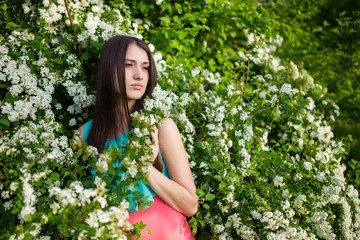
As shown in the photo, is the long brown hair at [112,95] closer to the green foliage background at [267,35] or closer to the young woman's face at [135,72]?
the young woman's face at [135,72]

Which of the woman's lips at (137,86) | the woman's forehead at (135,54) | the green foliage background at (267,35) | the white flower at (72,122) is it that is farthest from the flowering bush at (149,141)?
the green foliage background at (267,35)

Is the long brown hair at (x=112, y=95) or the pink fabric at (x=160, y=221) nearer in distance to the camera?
the pink fabric at (x=160, y=221)

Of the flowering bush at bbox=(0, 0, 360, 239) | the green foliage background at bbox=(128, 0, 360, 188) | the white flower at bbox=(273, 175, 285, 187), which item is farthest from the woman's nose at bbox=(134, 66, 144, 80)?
the white flower at bbox=(273, 175, 285, 187)

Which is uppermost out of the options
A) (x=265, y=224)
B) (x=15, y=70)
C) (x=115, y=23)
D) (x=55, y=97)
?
(x=115, y=23)

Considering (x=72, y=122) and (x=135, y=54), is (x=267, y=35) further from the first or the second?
(x=72, y=122)

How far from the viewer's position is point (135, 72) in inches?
82.5

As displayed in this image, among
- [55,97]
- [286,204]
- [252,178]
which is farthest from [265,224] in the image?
[55,97]

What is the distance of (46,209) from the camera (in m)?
1.49

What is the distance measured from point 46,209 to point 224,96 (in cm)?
210

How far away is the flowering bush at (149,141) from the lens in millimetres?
1636

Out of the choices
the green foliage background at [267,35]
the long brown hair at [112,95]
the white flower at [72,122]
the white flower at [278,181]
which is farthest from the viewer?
the green foliage background at [267,35]

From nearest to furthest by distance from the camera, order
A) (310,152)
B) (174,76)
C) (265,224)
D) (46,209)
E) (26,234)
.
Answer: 1. (26,234)
2. (46,209)
3. (265,224)
4. (174,76)
5. (310,152)

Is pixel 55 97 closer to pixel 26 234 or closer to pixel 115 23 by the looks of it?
pixel 115 23

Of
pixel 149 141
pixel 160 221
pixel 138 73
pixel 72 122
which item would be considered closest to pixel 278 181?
pixel 160 221
